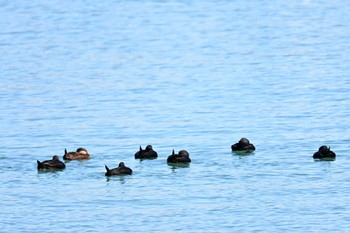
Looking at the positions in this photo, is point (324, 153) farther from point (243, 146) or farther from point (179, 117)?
point (179, 117)

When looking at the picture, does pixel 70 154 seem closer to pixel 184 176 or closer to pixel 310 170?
pixel 184 176

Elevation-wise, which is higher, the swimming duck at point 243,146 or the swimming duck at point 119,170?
the swimming duck at point 243,146

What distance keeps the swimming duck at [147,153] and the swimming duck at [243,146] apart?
223cm

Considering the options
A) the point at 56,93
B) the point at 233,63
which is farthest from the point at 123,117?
the point at 233,63

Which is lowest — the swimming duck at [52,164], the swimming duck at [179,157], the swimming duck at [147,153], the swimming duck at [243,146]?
the swimming duck at [52,164]

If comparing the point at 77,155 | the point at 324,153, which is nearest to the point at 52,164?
the point at 77,155

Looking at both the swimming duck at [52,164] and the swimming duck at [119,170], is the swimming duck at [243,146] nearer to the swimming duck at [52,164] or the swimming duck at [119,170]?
the swimming duck at [119,170]

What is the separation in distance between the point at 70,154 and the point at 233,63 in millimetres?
21583

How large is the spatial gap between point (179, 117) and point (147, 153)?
764cm

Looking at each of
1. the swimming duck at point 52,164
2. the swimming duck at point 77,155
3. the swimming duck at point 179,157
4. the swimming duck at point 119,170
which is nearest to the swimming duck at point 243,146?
the swimming duck at point 179,157

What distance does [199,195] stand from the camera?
3092 cm

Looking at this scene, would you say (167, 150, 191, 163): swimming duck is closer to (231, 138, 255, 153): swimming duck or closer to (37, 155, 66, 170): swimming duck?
(231, 138, 255, 153): swimming duck

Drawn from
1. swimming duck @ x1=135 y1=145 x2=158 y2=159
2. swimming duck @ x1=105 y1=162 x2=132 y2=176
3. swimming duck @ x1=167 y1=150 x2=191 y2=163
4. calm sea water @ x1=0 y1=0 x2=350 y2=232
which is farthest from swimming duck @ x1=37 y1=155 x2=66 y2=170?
swimming duck @ x1=167 y1=150 x2=191 y2=163

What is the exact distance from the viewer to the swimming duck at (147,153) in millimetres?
34469
